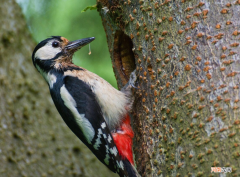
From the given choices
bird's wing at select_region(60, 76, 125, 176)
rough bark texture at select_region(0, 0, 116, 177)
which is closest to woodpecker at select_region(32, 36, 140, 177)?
bird's wing at select_region(60, 76, 125, 176)

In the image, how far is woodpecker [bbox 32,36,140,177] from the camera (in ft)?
7.55

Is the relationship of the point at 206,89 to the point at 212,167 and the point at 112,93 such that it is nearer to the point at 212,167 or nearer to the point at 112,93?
the point at 212,167

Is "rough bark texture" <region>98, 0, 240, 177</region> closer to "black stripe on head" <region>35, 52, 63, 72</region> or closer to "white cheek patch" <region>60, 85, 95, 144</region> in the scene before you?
"white cheek patch" <region>60, 85, 95, 144</region>

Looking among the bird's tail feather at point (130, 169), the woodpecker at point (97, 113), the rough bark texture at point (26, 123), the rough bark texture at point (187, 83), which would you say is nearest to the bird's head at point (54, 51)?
the woodpecker at point (97, 113)

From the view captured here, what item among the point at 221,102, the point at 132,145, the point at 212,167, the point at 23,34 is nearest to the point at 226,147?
the point at 212,167

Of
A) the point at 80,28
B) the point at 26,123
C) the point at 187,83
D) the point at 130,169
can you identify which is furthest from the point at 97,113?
the point at 26,123

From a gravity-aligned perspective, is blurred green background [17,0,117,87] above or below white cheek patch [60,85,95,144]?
above

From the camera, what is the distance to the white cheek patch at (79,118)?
233 cm

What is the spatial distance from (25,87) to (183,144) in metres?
3.21

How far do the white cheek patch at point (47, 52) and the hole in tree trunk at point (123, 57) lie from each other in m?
0.58

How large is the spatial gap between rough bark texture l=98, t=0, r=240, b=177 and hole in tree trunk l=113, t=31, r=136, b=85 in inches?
12.4

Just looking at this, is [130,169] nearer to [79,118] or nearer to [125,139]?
[125,139]

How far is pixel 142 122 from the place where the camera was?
211 centimetres

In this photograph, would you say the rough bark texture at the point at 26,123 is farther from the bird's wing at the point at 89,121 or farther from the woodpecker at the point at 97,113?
the bird's wing at the point at 89,121
